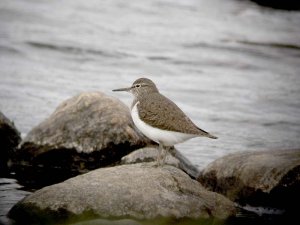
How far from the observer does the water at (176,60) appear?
448 inches

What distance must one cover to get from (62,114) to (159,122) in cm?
223

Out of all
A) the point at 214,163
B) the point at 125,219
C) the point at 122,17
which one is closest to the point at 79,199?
the point at 125,219

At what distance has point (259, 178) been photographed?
24.8 ft

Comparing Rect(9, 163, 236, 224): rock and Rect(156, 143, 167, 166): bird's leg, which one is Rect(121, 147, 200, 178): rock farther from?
Rect(9, 163, 236, 224): rock

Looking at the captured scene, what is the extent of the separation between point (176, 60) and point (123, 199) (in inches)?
395

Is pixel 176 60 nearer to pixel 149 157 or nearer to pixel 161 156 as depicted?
pixel 149 157

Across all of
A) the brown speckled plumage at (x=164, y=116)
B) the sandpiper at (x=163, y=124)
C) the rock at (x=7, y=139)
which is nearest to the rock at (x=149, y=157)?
the sandpiper at (x=163, y=124)

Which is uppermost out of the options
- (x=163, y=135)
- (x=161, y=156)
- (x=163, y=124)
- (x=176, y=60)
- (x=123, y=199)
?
(x=176, y=60)

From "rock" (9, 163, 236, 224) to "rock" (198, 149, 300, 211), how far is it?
1.73 feet

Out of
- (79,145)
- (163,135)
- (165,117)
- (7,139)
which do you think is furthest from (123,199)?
(7,139)

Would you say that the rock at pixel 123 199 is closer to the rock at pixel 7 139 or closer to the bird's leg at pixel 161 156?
the bird's leg at pixel 161 156

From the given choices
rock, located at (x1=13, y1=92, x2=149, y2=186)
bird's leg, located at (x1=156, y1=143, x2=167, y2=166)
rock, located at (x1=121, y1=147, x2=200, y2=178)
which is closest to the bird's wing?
bird's leg, located at (x1=156, y1=143, x2=167, y2=166)

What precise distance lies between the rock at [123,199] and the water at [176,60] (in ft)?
7.46

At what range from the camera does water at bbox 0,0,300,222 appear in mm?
11383
